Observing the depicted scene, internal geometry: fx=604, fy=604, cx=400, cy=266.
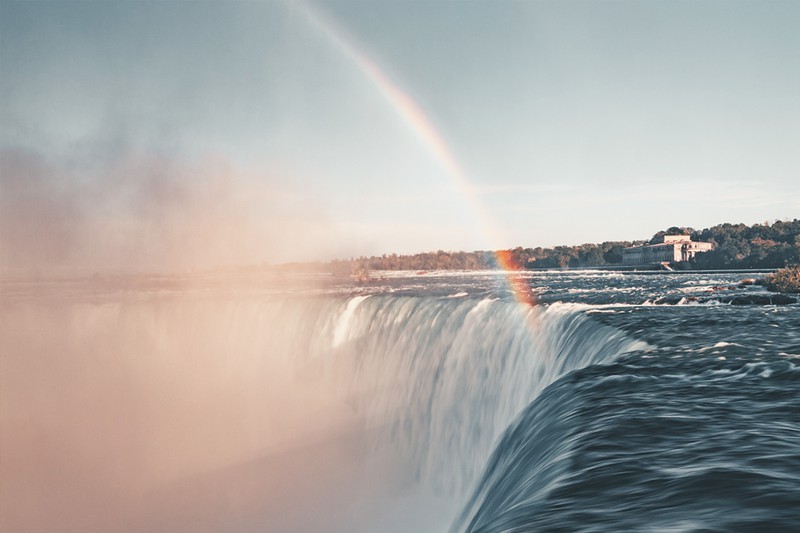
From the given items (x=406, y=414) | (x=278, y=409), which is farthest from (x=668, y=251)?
(x=406, y=414)

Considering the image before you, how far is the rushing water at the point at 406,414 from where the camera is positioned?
488 centimetres

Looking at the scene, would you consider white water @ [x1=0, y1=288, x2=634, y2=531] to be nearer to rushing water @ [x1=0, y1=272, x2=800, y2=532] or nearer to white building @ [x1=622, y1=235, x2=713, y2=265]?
rushing water @ [x1=0, y1=272, x2=800, y2=532]

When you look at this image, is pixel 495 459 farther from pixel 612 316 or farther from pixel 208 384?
pixel 208 384

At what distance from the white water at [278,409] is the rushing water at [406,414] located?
0.12 meters

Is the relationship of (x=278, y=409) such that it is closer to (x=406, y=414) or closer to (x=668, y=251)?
(x=406, y=414)

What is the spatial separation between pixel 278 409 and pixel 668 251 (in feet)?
232

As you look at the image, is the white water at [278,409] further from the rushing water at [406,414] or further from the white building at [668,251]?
the white building at [668,251]

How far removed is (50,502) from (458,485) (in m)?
19.0

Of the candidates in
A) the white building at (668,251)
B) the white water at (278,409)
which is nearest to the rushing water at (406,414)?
the white water at (278,409)

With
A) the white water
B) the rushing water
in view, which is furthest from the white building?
the white water

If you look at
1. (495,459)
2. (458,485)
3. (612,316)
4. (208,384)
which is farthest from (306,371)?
(495,459)

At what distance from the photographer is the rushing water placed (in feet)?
16.0

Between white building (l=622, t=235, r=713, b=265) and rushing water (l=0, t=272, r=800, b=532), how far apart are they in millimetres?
59633

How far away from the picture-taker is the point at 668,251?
86188 millimetres
